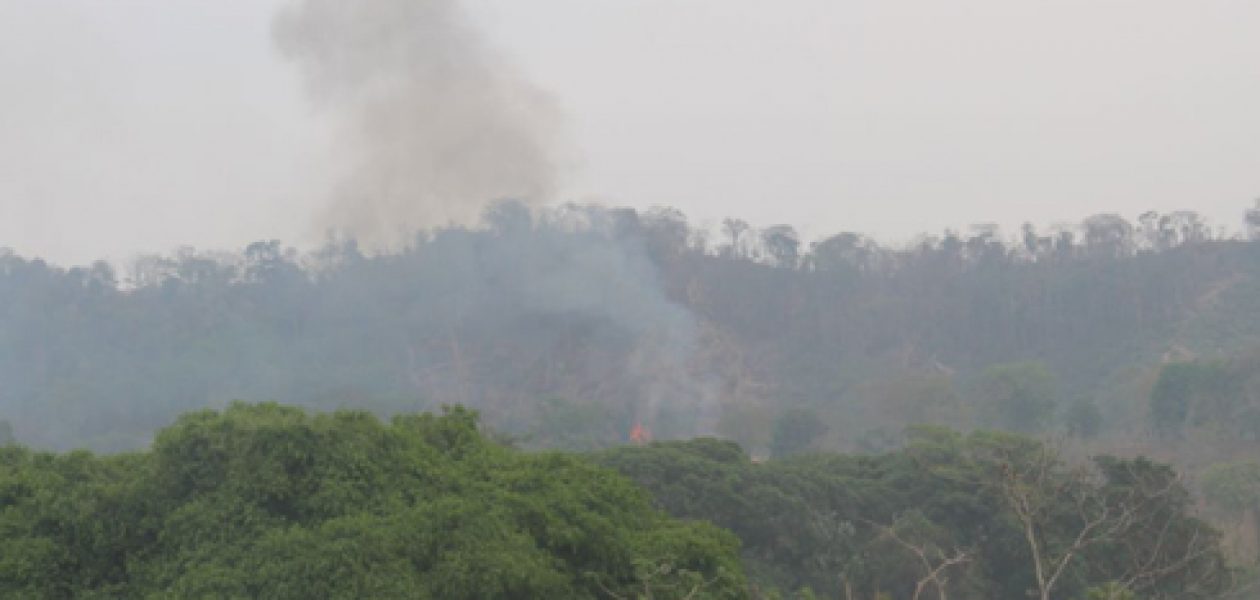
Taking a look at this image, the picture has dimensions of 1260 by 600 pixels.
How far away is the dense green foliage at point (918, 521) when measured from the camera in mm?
21953

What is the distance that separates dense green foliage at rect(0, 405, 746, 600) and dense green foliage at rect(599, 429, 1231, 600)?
11.2 m

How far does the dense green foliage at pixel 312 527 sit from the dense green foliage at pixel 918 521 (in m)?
11.2

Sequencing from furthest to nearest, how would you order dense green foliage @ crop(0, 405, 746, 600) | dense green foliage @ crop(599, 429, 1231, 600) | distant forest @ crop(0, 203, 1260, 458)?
distant forest @ crop(0, 203, 1260, 458)
dense green foliage @ crop(599, 429, 1231, 600)
dense green foliage @ crop(0, 405, 746, 600)

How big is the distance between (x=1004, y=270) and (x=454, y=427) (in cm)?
6018

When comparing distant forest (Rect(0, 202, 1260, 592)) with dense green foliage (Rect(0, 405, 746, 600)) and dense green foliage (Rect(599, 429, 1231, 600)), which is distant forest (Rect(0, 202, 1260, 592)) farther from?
dense green foliage (Rect(0, 405, 746, 600))

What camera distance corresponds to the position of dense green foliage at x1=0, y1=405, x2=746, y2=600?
9.32 metres

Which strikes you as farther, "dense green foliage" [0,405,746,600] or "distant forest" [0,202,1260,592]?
"distant forest" [0,202,1260,592]

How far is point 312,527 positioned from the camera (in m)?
9.88

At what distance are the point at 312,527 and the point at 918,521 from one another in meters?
17.5

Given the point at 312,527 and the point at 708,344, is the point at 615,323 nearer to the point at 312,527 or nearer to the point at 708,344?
the point at 708,344

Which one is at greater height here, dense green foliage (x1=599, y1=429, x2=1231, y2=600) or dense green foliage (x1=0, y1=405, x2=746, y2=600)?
dense green foliage (x1=0, y1=405, x2=746, y2=600)

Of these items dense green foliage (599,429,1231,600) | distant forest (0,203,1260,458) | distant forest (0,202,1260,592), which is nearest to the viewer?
dense green foliage (599,429,1231,600)

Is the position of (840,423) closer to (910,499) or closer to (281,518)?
(910,499)

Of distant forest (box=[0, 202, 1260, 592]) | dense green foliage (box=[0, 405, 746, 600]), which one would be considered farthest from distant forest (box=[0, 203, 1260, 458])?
dense green foliage (box=[0, 405, 746, 600])
